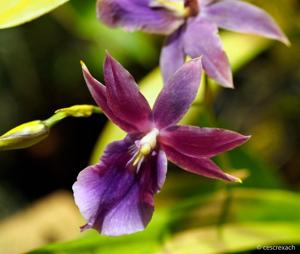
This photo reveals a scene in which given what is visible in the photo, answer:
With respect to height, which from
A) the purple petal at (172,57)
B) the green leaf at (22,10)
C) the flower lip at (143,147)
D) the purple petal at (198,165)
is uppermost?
the green leaf at (22,10)

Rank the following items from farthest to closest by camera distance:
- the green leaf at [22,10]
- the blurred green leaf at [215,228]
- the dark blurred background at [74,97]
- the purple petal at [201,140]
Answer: the dark blurred background at [74,97] < the blurred green leaf at [215,228] < the green leaf at [22,10] < the purple petal at [201,140]

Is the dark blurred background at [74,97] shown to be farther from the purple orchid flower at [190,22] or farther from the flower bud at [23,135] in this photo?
the flower bud at [23,135]

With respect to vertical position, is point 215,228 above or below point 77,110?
below

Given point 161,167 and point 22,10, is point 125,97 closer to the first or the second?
point 161,167

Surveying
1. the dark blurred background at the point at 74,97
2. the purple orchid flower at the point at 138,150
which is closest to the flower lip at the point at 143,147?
the purple orchid flower at the point at 138,150

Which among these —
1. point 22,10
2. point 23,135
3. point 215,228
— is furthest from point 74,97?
point 23,135

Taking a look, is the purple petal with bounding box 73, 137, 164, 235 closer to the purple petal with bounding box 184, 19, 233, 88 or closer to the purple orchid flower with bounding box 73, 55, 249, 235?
the purple orchid flower with bounding box 73, 55, 249, 235
